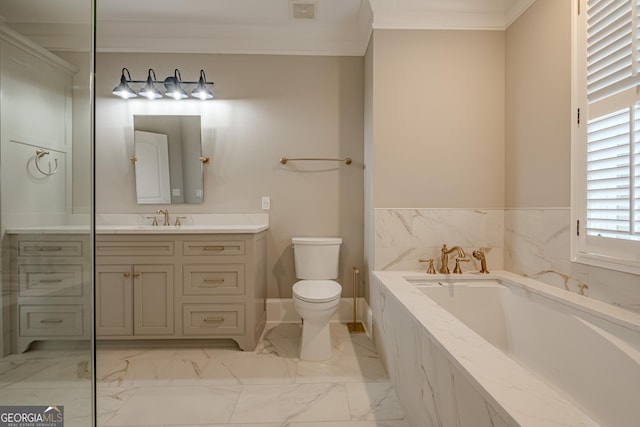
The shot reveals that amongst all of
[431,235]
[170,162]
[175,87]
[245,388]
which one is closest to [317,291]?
[245,388]

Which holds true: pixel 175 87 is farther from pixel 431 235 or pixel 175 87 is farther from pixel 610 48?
pixel 610 48

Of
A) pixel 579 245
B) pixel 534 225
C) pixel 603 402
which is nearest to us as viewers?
pixel 603 402

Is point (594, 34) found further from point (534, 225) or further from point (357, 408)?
point (357, 408)

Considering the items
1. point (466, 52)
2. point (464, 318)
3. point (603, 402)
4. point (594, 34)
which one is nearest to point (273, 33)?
point (466, 52)

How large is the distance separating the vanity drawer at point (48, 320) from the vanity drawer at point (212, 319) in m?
1.21

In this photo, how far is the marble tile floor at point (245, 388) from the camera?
59.9 inches

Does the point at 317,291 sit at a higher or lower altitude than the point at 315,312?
higher

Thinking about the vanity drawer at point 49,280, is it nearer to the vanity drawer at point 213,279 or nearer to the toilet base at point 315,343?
the vanity drawer at point 213,279

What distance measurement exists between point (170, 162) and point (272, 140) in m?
0.90

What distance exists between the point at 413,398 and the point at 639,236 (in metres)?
1.21

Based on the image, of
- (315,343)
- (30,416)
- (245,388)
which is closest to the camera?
(30,416)

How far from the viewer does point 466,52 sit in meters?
2.31

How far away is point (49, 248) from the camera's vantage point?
1017 millimetres

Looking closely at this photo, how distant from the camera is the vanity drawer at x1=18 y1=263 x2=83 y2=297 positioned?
1.01 metres
